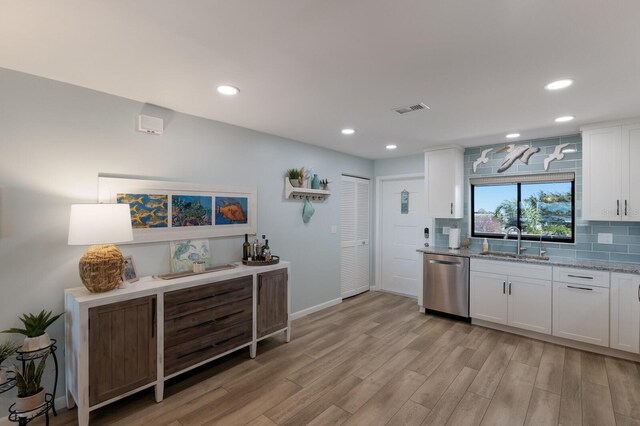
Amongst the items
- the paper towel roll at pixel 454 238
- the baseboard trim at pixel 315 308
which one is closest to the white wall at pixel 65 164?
the baseboard trim at pixel 315 308

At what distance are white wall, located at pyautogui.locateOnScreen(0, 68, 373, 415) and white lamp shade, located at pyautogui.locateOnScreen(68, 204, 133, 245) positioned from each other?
327mm

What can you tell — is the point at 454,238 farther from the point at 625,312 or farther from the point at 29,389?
the point at 29,389

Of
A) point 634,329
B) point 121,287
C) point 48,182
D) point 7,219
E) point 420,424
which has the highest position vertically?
point 48,182

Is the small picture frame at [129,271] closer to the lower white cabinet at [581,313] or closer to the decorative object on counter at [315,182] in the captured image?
the decorative object on counter at [315,182]

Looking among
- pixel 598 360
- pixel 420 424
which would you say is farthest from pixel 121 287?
pixel 598 360

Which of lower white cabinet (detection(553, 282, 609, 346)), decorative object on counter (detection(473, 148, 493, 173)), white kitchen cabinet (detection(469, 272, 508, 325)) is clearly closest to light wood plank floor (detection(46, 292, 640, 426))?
lower white cabinet (detection(553, 282, 609, 346))

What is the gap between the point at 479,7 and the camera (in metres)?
1.43

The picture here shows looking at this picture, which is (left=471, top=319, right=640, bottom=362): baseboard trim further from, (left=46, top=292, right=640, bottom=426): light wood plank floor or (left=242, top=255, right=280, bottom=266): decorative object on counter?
(left=242, top=255, right=280, bottom=266): decorative object on counter

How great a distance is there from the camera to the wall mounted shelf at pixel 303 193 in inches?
154

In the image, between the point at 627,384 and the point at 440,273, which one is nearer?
the point at 627,384

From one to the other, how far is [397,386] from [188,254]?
2.29m

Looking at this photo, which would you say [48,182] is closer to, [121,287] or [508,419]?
[121,287]

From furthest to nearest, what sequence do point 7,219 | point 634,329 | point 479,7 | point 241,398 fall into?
point 634,329, point 241,398, point 7,219, point 479,7

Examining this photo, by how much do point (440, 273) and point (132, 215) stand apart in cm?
380
